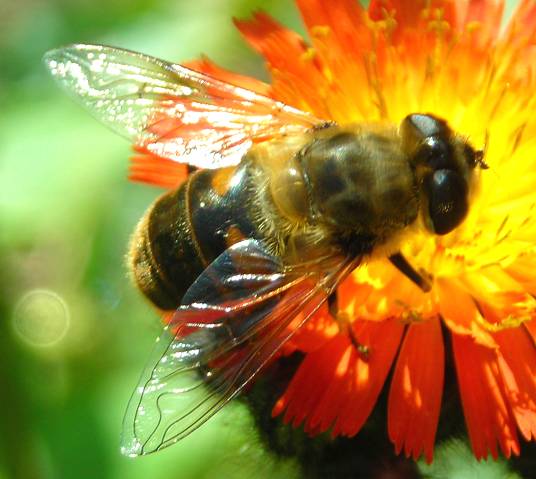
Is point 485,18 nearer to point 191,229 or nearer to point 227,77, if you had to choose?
point 227,77

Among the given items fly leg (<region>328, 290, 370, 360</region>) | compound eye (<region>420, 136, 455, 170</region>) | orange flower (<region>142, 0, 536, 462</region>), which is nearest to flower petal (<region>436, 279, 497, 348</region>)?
orange flower (<region>142, 0, 536, 462</region>)

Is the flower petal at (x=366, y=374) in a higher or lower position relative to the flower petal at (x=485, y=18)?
lower

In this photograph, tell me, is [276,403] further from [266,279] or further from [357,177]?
[357,177]

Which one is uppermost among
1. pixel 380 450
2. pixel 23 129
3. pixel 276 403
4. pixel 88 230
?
pixel 23 129

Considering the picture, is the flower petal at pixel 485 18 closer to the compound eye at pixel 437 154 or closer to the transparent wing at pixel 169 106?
the transparent wing at pixel 169 106

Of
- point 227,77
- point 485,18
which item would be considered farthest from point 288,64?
point 485,18

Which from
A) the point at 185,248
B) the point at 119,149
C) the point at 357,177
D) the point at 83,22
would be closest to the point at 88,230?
A: the point at 119,149

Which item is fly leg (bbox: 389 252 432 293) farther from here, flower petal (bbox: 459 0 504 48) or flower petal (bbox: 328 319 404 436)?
flower petal (bbox: 459 0 504 48)

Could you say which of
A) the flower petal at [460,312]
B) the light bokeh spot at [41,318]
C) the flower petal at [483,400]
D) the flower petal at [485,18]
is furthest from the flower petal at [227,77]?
the light bokeh spot at [41,318]
